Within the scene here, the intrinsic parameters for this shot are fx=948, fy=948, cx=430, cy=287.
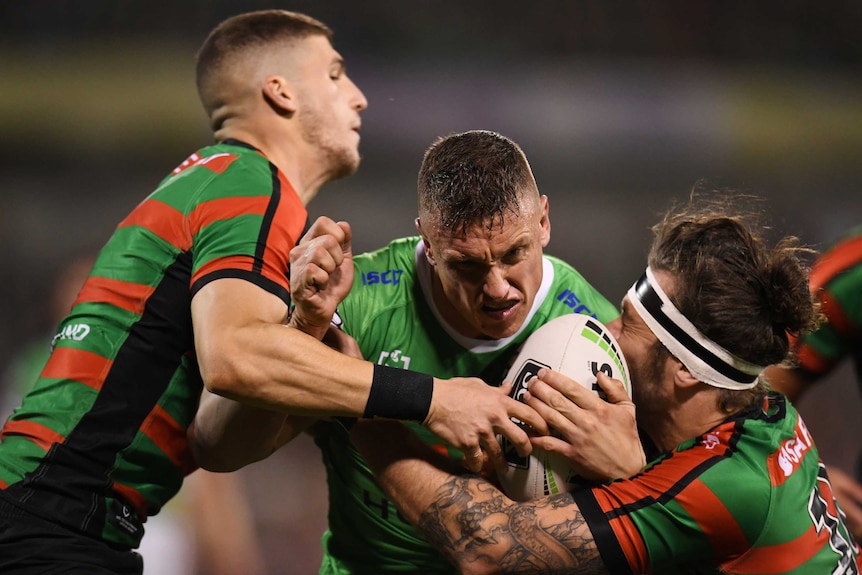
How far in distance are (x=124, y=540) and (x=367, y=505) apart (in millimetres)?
778

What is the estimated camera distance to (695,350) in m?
2.59

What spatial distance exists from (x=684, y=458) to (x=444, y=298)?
0.83 metres

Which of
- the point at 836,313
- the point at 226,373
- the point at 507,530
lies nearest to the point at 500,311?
the point at 507,530

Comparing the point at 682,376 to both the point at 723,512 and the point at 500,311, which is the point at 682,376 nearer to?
the point at 723,512

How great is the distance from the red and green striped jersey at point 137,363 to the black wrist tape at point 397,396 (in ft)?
1.22

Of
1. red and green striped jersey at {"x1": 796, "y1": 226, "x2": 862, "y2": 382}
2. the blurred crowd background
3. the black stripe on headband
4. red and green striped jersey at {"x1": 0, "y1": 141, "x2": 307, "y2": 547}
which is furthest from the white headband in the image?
the blurred crowd background

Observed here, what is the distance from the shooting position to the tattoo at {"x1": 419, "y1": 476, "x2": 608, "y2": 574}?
2.36 meters

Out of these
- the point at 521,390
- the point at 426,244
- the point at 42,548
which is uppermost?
the point at 426,244

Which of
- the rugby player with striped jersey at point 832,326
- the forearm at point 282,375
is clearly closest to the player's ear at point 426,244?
the forearm at point 282,375

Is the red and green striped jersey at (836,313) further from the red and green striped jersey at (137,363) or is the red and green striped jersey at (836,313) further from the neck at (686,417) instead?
the red and green striped jersey at (137,363)

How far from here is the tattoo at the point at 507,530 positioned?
7.73ft

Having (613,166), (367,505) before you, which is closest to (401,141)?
(613,166)

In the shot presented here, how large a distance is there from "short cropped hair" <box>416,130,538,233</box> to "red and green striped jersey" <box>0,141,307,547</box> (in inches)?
16.9

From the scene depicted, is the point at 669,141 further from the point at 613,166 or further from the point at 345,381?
the point at 345,381
